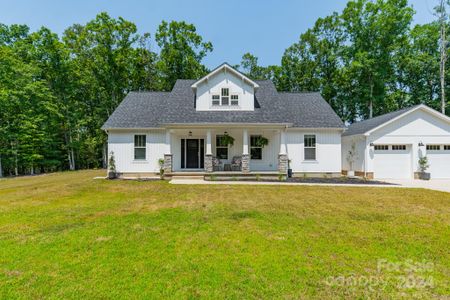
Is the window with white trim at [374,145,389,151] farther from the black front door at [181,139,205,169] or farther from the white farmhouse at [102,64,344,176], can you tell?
the black front door at [181,139,205,169]

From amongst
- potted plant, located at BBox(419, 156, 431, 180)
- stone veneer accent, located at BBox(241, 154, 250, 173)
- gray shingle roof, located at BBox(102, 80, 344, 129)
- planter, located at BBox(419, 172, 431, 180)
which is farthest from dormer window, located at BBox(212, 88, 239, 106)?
planter, located at BBox(419, 172, 431, 180)

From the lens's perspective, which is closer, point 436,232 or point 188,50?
point 436,232

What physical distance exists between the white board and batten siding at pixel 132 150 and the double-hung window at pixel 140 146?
0.60 feet

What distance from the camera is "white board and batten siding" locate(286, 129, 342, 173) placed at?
1473cm

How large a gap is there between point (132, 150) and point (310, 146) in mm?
11740

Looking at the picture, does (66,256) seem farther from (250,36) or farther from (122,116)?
(250,36)

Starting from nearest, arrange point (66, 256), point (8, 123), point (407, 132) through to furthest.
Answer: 1. point (66, 256)
2. point (407, 132)
3. point (8, 123)

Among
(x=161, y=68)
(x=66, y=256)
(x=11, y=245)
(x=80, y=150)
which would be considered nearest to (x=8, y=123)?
(x=80, y=150)

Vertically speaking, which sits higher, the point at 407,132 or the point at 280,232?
the point at 407,132

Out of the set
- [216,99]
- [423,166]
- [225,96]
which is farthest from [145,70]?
[423,166]

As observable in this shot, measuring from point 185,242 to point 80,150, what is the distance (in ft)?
85.7

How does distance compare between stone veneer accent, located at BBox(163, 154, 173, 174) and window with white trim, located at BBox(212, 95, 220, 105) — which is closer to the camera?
stone veneer accent, located at BBox(163, 154, 173, 174)

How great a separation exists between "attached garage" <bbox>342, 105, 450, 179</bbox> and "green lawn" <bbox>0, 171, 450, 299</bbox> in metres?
7.47

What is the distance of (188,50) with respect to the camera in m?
27.2
